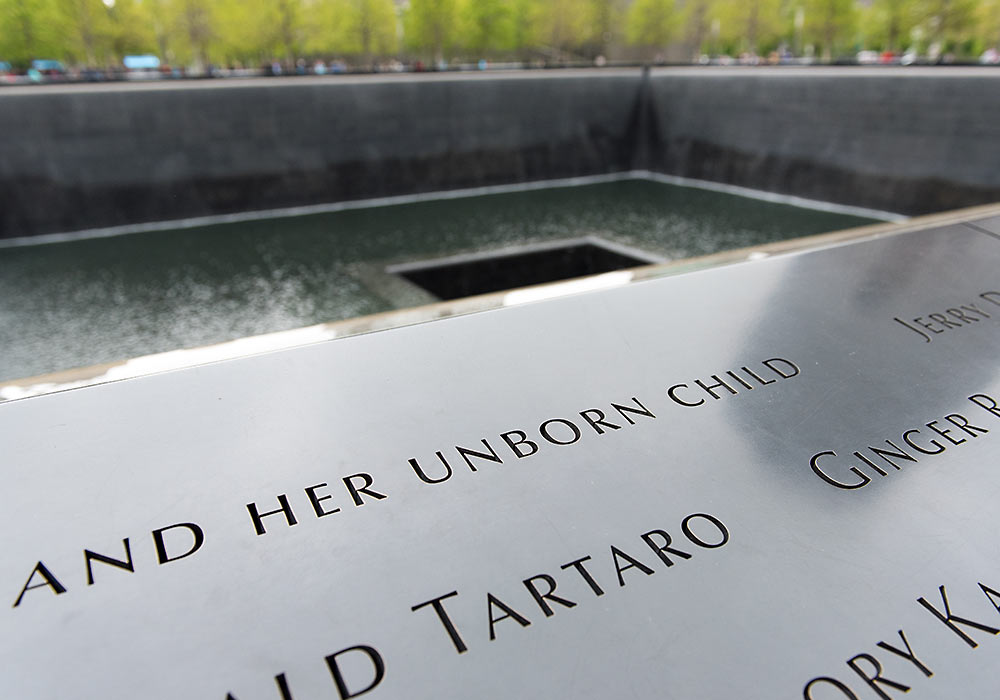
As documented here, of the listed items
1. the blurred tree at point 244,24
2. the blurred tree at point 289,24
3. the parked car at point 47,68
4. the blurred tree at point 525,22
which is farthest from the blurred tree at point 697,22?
the parked car at point 47,68

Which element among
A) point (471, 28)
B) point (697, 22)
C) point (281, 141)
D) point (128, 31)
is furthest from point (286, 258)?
point (697, 22)

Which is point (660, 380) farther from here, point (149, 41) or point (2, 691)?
point (149, 41)

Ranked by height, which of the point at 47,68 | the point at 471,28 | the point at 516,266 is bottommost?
the point at 516,266

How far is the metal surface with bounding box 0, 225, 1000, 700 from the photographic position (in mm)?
898

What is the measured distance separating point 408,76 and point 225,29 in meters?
11.2

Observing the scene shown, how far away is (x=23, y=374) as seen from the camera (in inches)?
147

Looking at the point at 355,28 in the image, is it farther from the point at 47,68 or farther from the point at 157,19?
the point at 47,68

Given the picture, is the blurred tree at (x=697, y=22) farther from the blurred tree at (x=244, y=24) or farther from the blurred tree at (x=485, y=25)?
the blurred tree at (x=244, y=24)

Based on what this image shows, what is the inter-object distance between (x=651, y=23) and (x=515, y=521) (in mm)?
23629

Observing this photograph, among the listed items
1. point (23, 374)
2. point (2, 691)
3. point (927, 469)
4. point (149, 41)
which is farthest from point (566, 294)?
point (149, 41)

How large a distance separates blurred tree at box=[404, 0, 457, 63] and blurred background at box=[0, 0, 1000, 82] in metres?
0.03

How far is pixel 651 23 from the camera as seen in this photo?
21.8 metres

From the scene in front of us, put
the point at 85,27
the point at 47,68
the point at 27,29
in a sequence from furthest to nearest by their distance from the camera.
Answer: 1. the point at 47,68
2. the point at 85,27
3. the point at 27,29

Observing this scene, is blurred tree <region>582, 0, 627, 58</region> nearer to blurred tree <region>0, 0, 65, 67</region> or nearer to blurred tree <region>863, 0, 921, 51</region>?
blurred tree <region>863, 0, 921, 51</region>
